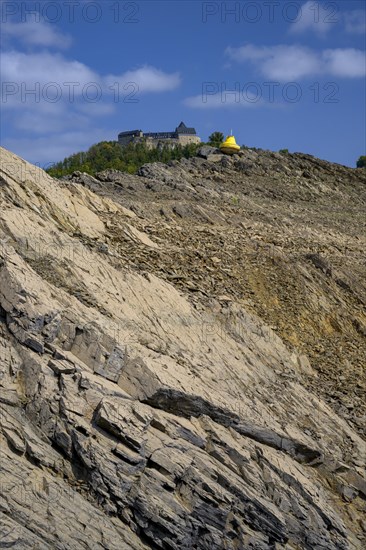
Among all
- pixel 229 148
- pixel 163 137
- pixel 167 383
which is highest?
pixel 163 137

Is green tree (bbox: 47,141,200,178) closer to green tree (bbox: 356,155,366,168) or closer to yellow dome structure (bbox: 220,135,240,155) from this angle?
yellow dome structure (bbox: 220,135,240,155)

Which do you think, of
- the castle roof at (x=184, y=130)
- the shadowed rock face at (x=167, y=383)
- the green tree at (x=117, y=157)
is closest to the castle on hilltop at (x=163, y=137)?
the castle roof at (x=184, y=130)

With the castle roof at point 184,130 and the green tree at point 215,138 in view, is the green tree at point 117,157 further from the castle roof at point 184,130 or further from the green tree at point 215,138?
the castle roof at point 184,130

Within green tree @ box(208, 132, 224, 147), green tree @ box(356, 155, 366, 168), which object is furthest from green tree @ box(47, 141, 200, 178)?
green tree @ box(356, 155, 366, 168)

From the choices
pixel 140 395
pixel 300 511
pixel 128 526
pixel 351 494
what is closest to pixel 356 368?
pixel 351 494

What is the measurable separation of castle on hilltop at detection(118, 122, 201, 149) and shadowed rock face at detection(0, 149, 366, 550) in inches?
1456

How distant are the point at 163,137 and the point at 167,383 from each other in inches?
2007

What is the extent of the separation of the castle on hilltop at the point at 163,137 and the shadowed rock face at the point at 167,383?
3699 cm

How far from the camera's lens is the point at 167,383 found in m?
15.1

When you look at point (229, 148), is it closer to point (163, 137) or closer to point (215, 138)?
point (215, 138)

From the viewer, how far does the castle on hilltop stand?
60.8 meters

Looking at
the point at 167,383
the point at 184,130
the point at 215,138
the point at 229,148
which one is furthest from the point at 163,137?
the point at 167,383

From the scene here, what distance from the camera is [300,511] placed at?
15.0 metres

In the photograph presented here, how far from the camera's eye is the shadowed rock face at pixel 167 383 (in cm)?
1345
